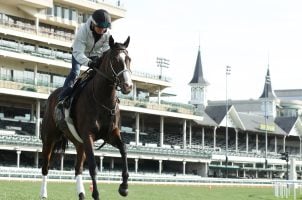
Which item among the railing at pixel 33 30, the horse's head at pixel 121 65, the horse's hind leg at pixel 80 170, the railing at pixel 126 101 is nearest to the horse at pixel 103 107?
the horse's head at pixel 121 65

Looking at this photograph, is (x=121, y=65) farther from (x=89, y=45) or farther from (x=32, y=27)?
(x=32, y=27)

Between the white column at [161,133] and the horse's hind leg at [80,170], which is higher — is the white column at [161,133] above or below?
above

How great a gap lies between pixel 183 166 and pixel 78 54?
6105 centimetres

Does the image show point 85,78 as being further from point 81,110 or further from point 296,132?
point 296,132

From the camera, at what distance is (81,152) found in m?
10.5

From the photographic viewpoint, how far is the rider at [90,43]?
9664 mm

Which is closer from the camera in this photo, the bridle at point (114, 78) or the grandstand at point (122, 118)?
the bridle at point (114, 78)

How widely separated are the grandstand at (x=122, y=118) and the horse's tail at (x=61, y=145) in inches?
1164

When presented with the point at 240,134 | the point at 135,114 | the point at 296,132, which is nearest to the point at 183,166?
the point at 135,114

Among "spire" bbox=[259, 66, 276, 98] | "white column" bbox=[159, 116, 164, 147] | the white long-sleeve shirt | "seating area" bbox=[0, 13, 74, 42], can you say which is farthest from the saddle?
"spire" bbox=[259, 66, 276, 98]

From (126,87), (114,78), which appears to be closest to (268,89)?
(114,78)

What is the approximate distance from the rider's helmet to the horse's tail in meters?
2.63

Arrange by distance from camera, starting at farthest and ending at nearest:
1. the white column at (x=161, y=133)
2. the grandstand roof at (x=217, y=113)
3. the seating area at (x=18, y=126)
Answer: the grandstand roof at (x=217, y=113)
the white column at (x=161, y=133)
the seating area at (x=18, y=126)

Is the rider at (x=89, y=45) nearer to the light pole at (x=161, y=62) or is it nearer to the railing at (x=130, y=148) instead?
the railing at (x=130, y=148)
